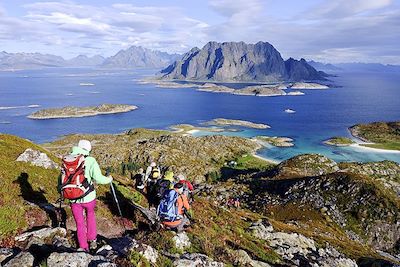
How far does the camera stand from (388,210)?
43.7 m

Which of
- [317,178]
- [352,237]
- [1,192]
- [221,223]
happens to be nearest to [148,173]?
[221,223]

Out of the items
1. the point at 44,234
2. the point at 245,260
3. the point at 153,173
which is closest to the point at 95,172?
the point at 44,234

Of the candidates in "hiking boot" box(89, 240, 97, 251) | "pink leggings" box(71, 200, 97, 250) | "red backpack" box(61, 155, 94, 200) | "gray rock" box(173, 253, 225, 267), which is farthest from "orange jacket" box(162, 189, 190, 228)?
"red backpack" box(61, 155, 94, 200)

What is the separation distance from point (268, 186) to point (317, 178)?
8.52 meters

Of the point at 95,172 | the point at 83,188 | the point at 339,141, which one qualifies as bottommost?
the point at 339,141

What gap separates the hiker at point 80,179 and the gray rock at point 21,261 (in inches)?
71.0

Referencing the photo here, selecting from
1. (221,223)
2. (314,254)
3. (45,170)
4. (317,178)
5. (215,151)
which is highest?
(45,170)

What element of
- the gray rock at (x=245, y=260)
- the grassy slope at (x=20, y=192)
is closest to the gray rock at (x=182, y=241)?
the gray rock at (x=245, y=260)

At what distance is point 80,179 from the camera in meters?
11.9

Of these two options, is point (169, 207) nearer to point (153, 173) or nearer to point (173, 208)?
point (173, 208)

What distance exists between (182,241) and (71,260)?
5446 millimetres

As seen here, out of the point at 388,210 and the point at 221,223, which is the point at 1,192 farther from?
the point at 388,210

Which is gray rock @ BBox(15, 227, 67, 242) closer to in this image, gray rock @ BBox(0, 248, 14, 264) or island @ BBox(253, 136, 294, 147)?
gray rock @ BBox(0, 248, 14, 264)

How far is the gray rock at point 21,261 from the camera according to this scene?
10.8 m
